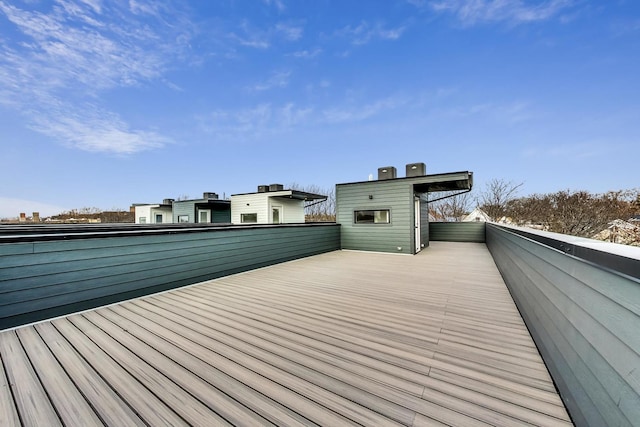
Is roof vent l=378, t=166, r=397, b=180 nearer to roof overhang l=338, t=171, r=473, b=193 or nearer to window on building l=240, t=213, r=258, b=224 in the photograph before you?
roof overhang l=338, t=171, r=473, b=193

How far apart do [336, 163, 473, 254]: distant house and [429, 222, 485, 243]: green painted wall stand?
288 centimetres

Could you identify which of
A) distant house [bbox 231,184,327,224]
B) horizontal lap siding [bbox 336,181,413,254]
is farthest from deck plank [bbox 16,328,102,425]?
distant house [bbox 231,184,327,224]

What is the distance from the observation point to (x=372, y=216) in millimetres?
8102

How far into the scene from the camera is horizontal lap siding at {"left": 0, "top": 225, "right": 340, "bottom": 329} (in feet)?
8.36

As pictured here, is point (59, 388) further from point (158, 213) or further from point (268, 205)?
point (158, 213)

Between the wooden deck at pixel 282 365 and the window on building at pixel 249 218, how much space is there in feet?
27.1

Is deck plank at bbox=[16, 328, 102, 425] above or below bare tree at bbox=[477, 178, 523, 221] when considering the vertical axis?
below

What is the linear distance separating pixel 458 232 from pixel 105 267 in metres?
11.8

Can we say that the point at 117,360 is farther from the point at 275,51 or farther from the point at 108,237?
the point at 275,51

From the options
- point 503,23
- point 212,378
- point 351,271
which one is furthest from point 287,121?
point 212,378

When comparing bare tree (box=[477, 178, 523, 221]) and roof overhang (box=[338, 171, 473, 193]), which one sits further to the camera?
bare tree (box=[477, 178, 523, 221])

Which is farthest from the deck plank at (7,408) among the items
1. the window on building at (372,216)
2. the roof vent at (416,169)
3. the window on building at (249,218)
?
the window on building at (249,218)

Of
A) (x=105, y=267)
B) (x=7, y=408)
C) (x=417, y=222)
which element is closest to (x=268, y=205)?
(x=417, y=222)

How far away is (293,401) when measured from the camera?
1.43 metres
